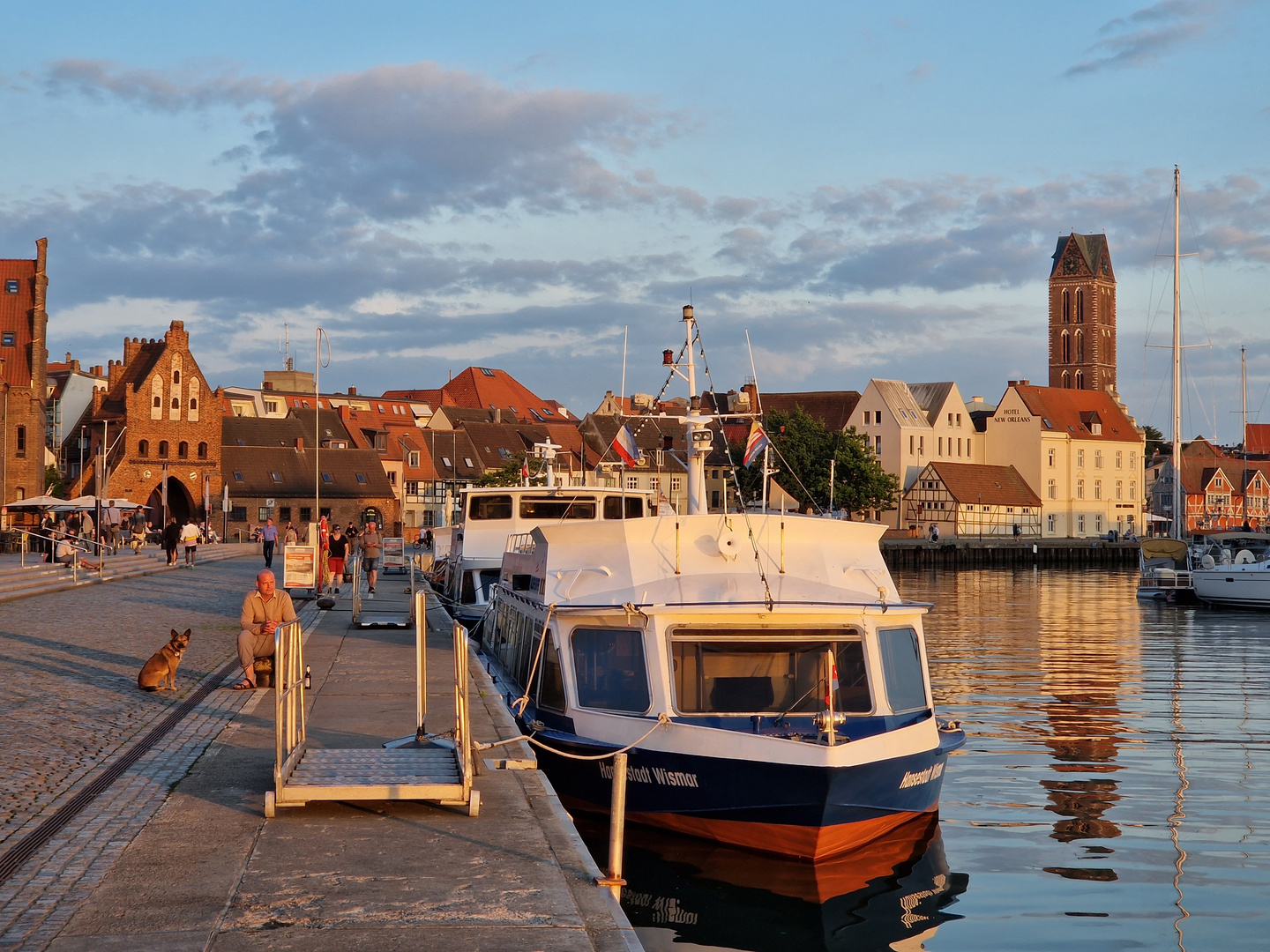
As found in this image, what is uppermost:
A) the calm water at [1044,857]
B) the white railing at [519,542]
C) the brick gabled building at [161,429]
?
the brick gabled building at [161,429]

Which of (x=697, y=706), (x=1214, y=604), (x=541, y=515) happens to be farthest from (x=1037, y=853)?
(x=1214, y=604)

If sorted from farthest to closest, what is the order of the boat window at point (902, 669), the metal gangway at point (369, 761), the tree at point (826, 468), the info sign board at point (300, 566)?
the tree at point (826, 468)
the info sign board at point (300, 566)
the boat window at point (902, 669)
the metal gangway at point (369, 761)

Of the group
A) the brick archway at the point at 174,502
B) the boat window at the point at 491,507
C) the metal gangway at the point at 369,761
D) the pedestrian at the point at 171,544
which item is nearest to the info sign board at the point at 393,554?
the pedestrian at the point at 171,544

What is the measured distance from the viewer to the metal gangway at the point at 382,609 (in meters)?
26.2

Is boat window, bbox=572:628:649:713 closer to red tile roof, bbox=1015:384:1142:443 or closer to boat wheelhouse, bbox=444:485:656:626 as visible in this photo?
boat wheelhouse, bbox=444:485:656:626

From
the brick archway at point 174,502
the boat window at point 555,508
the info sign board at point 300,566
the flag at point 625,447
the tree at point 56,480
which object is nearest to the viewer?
the flag at point 625,447

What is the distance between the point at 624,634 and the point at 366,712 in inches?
132

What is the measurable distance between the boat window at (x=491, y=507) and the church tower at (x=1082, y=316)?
148 meters

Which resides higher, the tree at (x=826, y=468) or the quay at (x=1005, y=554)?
the tree at (x=826, y=468)

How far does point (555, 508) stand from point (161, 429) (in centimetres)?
6980

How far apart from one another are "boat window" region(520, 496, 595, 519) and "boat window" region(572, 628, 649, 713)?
14520 mm

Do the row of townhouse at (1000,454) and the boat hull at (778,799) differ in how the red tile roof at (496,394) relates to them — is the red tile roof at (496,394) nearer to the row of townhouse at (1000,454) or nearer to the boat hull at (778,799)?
the row of townhouse at (1000,454)

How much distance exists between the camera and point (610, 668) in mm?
14094

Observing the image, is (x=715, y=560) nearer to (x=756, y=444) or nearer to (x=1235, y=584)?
(x=756, y=444)
